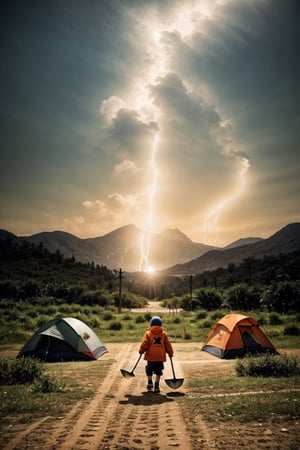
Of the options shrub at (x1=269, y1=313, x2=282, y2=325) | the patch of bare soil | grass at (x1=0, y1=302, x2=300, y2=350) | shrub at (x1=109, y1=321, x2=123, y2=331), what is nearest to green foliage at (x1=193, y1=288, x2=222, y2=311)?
grass at (x1=0, y1=302, x2=300, y2=350)

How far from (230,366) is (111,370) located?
14.9 ft

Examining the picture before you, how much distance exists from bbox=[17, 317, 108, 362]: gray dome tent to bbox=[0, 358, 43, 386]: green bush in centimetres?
333

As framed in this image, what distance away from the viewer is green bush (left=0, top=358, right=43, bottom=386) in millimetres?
9023

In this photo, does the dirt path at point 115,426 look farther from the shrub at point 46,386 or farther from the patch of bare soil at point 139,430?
the shrub at point 46,386

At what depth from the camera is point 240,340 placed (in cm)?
1338

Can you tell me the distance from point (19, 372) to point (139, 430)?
5.42 meters

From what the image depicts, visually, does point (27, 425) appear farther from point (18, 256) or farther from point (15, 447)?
point (18, 256)

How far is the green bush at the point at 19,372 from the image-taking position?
9023 millimetres

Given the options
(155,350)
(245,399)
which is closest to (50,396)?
(155,350)

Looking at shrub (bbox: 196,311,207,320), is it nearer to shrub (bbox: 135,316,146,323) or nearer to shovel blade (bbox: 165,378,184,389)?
shrub (bbox: 135,316,146,323)

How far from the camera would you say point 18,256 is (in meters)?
95.7

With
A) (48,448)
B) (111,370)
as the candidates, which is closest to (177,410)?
(48,448)

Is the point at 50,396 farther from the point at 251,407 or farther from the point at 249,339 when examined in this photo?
the point at 249,339

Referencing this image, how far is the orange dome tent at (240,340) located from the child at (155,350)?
5801 mm
